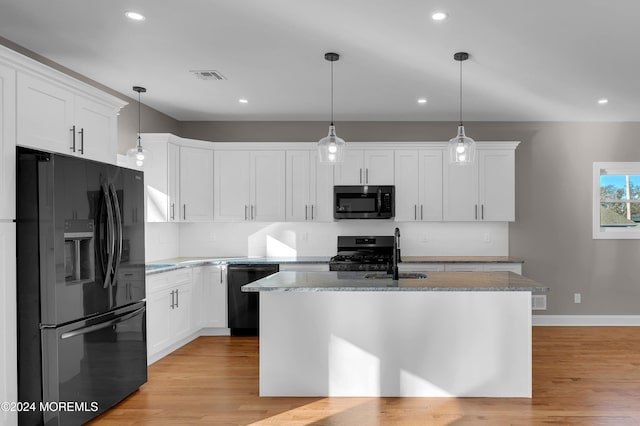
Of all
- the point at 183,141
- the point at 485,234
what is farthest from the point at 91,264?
the point at 485,234

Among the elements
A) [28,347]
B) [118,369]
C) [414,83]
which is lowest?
[118,369]

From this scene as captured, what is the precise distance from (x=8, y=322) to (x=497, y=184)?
4979 mm

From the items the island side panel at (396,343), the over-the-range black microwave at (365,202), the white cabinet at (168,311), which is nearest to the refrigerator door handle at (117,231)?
the white cabinet at (168,311)

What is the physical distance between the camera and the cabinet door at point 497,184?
541cm

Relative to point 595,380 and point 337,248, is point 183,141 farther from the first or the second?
point 595,380

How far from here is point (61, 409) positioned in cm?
265

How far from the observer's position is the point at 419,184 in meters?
5.47

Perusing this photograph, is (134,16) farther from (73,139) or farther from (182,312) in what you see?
(182,312)

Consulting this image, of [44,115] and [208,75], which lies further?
[208,75]

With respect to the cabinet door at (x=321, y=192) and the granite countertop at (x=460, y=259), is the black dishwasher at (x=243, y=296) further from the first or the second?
the granite countertop at (x=460, y=259)

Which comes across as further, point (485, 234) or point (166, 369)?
point (485, 234)

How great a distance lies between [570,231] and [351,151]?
3020 mm

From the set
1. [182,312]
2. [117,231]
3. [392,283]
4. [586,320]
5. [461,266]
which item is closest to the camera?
[117,231]

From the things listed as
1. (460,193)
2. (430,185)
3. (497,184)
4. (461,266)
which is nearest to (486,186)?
(497,184)
